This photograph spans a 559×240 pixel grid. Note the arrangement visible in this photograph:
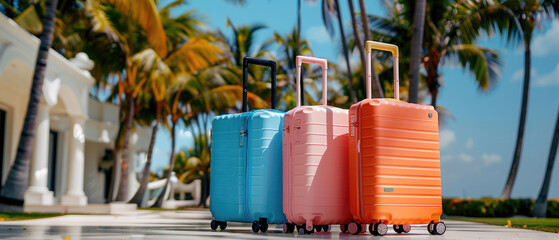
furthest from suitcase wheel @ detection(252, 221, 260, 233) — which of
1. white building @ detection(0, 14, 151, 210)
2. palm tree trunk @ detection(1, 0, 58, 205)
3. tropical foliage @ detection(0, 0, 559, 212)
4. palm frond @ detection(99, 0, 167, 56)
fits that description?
palm frond @ detection(99, 0, 167, 56)

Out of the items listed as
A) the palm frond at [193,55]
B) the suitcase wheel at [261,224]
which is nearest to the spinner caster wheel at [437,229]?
the suitcase wheel at [261,224]

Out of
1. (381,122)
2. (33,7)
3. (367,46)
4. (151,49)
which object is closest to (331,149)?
(381,122)

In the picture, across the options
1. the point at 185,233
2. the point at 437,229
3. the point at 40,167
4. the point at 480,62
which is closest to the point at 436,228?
the point at 437,229

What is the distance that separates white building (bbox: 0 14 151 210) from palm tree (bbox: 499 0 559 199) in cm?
1183

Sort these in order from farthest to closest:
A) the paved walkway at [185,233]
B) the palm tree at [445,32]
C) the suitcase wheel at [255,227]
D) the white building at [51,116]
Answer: the palm tree at [445,32] → the white building at [51,116] → the suitcase wheel at [255,227] → the paved walkway at [185,233]

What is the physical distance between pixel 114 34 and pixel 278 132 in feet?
46.9

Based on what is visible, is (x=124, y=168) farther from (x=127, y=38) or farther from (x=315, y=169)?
(x=315, y=169)

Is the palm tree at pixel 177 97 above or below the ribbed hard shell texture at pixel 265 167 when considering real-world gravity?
above

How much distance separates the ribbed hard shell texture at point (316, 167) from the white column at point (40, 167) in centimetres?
1040

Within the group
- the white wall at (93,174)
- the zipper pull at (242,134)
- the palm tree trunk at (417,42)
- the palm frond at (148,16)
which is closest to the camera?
the zipper pull at (242,134)

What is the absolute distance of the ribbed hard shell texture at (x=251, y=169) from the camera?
19.6ft

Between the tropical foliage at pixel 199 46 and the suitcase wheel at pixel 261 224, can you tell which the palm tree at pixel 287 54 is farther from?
the suitcase wheel at pixel 261 224

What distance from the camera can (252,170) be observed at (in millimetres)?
6027

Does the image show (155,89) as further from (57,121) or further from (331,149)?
(331,149)
